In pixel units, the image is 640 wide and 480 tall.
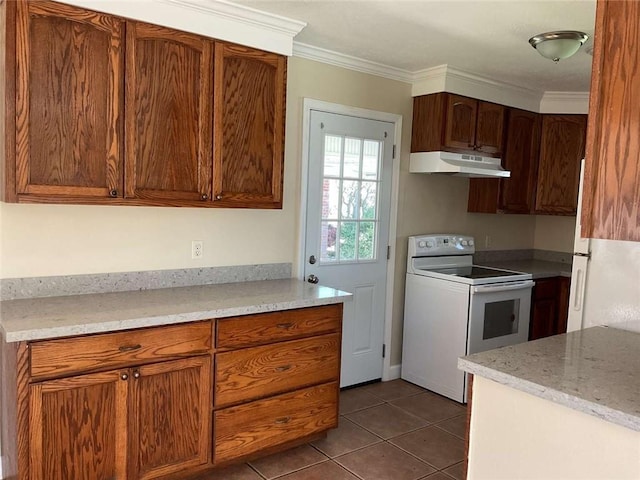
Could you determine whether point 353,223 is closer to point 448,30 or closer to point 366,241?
point 366,241

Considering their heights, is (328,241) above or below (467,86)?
below

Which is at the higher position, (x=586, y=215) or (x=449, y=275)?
(x=586, y=215)

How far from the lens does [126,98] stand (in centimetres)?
232

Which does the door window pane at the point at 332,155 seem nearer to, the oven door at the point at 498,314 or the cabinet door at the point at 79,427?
the oven door at the point at 498,314

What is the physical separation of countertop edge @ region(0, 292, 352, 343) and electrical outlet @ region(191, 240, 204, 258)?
0.65 meters

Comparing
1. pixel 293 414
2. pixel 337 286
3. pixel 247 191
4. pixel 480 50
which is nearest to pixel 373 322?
pixel 337 286

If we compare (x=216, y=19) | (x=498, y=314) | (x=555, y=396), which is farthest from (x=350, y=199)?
(x=555, y=396)

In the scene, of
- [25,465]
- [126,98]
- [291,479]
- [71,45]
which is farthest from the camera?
[291,479]

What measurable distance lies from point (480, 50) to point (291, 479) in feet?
8.91

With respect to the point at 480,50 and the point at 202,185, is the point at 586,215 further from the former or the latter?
the point at 480,50

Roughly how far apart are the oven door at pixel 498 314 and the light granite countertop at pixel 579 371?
1.55 m

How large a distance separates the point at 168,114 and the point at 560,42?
2.09m

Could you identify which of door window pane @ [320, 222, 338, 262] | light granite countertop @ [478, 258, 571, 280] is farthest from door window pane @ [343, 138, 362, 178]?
light granite countertop @ [478, 258, 571, 280]

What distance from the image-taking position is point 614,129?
49.2 inches
